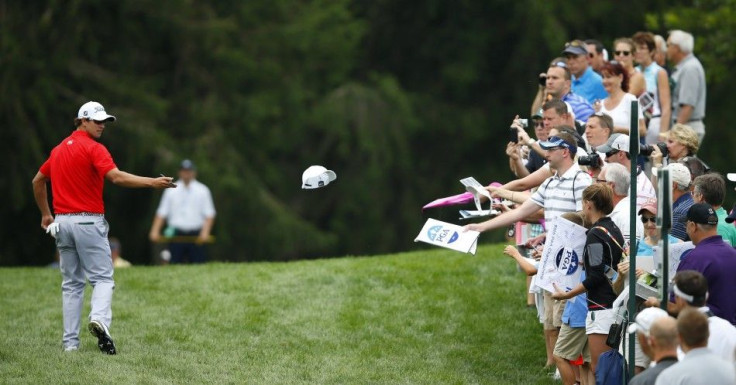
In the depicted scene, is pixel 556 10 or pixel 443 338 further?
pixel 556 10

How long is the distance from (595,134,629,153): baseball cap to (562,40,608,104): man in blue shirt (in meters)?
3.94

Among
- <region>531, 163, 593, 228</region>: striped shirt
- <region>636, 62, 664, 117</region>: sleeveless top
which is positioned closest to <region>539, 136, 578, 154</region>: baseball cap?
<region>531, 163, 593, 228</region>: striped shirt

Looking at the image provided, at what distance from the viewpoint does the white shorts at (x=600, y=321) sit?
9.84 metres

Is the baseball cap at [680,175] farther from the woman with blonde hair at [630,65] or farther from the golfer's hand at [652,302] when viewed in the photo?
the woman with blonde hair at [630,65]

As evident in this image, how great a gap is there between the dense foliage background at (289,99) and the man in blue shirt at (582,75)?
41.9 feet

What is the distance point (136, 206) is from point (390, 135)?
6.53 meters

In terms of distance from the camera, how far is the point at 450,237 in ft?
34.6

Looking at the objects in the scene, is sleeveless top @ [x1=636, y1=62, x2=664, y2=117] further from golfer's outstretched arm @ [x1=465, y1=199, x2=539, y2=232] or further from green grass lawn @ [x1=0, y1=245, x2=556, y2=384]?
golfer's outstretched arm @ [x1=465, y1=199, x2=539, y2=232]

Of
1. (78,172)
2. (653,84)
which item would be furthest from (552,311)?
(653,84)

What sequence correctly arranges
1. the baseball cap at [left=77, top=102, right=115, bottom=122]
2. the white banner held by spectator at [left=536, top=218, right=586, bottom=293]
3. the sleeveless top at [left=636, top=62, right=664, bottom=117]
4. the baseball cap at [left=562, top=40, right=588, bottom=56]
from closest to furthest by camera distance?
1. the white banner held by spectator at [left=536, top=218, right=586, bottom=293]
2. the baseball cap at [left=77, top=102, right=115, bottom=122]
3. the baseball cap at [left=562, top=40, right=588, bottom=56]
4. the sleeveless top at [left=636, top=62, right=664, bottom=117]

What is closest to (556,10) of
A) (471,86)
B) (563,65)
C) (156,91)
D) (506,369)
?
(471,86)

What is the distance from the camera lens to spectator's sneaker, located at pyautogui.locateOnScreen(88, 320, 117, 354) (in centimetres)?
1148

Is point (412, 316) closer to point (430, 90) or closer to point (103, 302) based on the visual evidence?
point (103, 302)

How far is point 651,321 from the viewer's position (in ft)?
25.8
